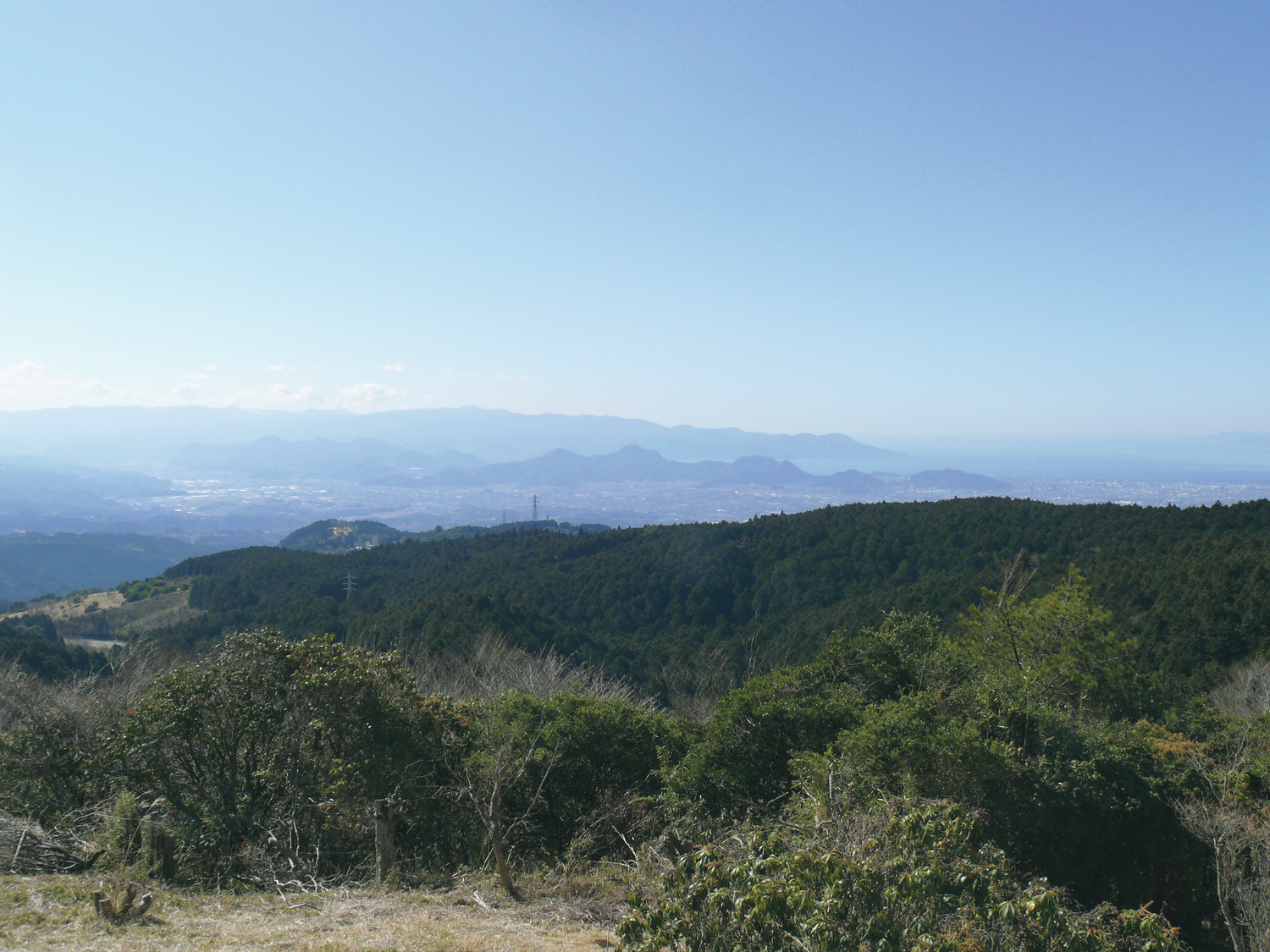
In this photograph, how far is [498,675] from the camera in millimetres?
22500

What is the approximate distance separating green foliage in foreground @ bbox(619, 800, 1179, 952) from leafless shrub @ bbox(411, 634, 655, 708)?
44.3ft

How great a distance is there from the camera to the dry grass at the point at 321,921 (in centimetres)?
725

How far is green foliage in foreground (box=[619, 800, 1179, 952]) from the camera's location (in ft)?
14.0

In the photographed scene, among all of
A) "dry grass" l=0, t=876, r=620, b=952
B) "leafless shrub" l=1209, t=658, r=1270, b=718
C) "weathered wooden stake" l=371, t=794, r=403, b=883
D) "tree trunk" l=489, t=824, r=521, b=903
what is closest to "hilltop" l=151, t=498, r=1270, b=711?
"leafless shrub" l=1209, t=658, r=1270, b=718

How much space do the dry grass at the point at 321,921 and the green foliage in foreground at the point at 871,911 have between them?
3.57 meters

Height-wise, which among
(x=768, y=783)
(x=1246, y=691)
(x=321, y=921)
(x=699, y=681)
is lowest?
(x=699, y=681)

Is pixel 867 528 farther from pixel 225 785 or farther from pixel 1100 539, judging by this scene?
pixel 225 785

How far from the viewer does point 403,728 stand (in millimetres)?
11648

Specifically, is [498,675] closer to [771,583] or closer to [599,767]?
[599,767]

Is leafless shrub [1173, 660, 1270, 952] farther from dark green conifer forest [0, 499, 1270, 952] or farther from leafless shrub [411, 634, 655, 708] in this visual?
leafless shrub [411, 634, 655, 708]

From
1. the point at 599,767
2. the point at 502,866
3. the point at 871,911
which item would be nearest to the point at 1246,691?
the point at 599,767

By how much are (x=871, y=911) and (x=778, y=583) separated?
4130 cm

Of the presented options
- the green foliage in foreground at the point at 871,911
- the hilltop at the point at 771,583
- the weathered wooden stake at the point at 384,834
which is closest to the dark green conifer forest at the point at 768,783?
the green foliage in foreground at the point at 871,911

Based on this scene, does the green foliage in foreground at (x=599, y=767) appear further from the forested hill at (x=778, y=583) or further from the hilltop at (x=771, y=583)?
the forested hill at (x=778, y=583)
